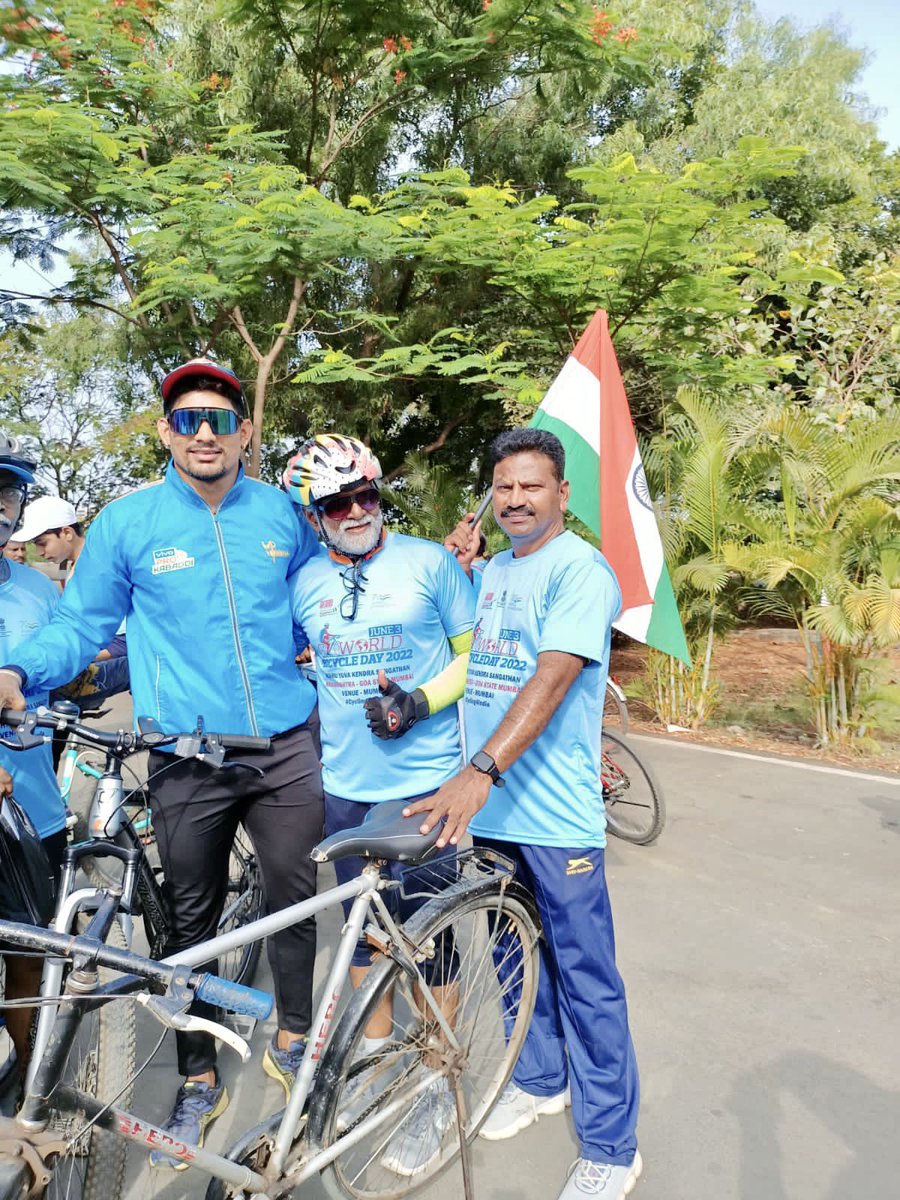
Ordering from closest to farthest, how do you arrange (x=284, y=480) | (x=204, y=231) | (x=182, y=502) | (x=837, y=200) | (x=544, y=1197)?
(x=544, y=1197) < (x=182, y=502) < (x=284, y=480) < (x=204, y=231) < (x=837, y=200)

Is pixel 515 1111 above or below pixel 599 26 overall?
below

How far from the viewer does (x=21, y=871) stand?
252 centimetres

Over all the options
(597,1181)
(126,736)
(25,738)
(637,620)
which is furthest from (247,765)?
(637,620)

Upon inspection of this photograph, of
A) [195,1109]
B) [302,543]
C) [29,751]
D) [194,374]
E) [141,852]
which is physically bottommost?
[195,1109]

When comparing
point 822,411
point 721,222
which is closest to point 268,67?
point 721,222

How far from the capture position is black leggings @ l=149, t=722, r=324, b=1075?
9.11ft

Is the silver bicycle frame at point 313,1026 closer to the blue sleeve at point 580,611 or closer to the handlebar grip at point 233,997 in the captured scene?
the handlebar grip at point 233,997

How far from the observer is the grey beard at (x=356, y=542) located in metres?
2.79

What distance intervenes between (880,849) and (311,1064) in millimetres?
4372

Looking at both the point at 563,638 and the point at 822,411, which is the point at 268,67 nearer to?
the point at 822,411

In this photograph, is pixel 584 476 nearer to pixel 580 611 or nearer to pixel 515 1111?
pixel 580 611

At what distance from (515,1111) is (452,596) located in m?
1.63

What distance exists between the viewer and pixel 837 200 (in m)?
14.4

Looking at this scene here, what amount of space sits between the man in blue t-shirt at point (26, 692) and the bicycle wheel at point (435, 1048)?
1.10 metres
